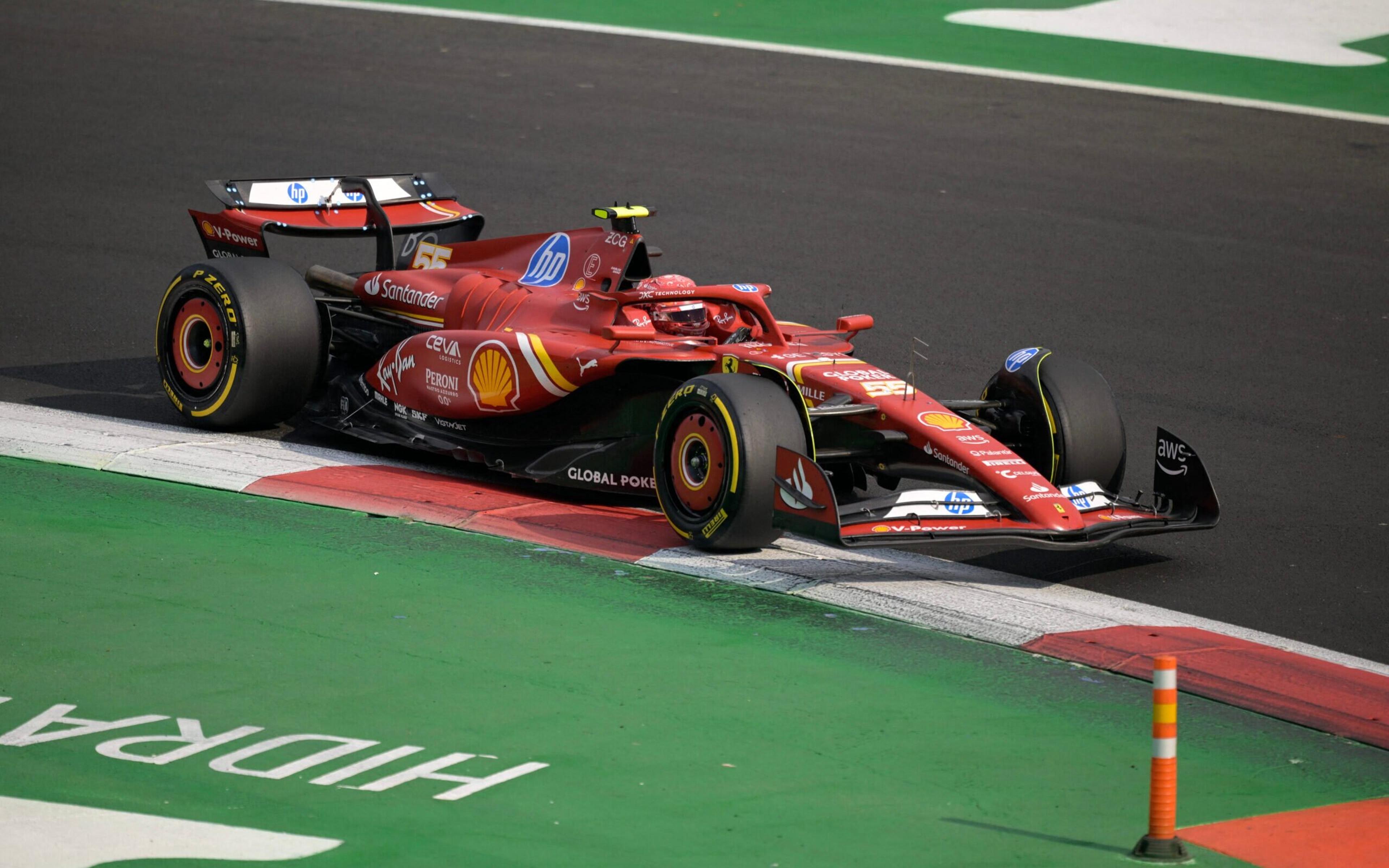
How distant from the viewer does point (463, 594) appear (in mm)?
7480

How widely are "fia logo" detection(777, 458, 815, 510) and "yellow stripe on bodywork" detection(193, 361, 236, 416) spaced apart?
334 centimetres

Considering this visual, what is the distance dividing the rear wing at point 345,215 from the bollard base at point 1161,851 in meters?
6.06

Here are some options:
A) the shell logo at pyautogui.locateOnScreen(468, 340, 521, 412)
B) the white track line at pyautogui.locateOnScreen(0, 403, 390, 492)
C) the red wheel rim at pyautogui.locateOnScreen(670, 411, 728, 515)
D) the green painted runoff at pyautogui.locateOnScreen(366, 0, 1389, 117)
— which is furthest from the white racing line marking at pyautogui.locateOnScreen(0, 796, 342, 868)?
the green painted runoff at pyautogui.locateOnScreen(366, 0, 1389, 117)

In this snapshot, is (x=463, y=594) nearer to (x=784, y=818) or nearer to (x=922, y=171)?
(x=784, y=818)

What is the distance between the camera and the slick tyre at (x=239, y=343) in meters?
9.44

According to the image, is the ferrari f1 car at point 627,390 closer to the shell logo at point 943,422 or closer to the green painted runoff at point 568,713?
the shell logo at point 943,422

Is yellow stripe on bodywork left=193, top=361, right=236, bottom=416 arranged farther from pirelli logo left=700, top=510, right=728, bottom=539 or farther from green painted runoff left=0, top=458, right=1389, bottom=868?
pirelli logo left=700, top=510, right=728, bottom=539

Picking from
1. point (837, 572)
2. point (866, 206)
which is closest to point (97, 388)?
point (837, 572)

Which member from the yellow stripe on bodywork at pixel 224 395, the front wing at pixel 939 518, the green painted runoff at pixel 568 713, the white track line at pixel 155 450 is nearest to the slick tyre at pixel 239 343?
the yellow stripe on bodywork at pixel 224 395

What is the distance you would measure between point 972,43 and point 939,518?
49.1 feet

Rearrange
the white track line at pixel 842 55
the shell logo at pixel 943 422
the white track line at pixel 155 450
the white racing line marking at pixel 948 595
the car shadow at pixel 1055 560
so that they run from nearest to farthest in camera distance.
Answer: the white racing line marking at pixel 948 595, the shell logo at pixel 943 422, the car shadow at pixel 1055 560, the white track line at pixel 155 450, the white track line at pixel 842 55

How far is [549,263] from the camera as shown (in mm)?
9562

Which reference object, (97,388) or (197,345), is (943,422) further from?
(97,388)

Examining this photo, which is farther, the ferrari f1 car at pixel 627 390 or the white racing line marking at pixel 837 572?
the ferrari f1 car at pixel 627 390
